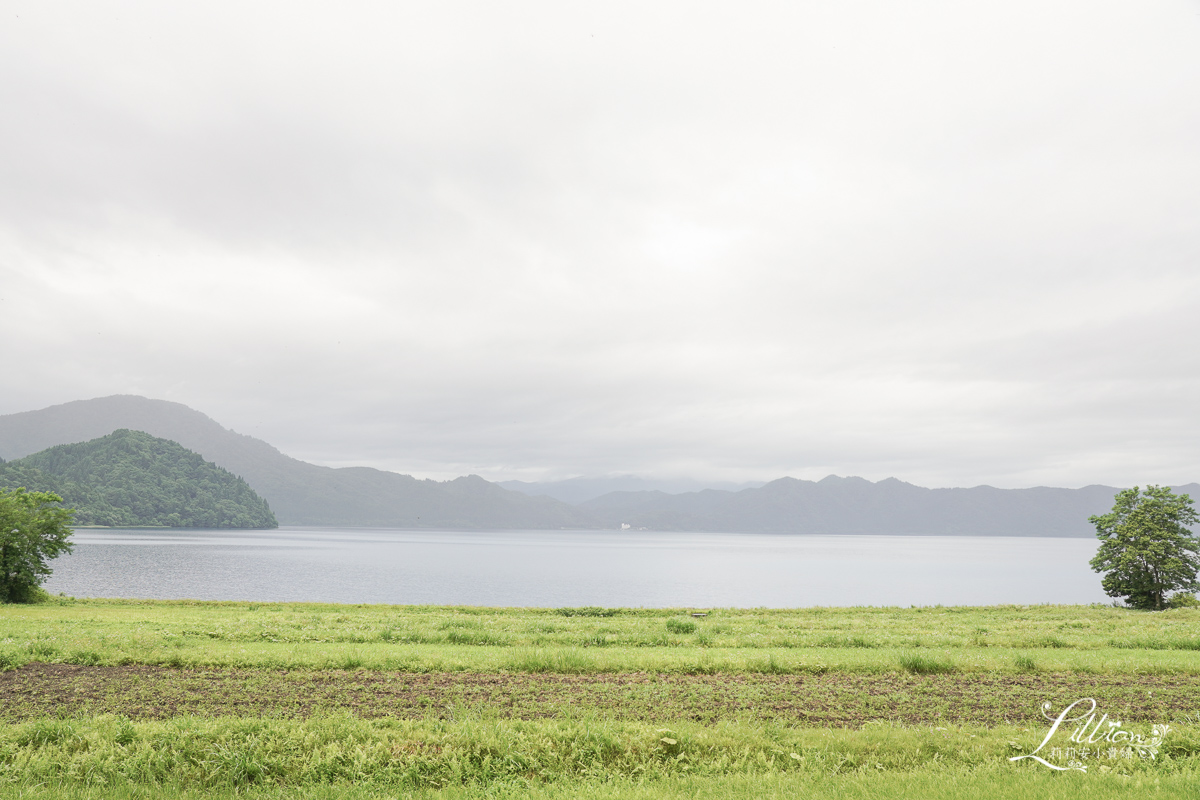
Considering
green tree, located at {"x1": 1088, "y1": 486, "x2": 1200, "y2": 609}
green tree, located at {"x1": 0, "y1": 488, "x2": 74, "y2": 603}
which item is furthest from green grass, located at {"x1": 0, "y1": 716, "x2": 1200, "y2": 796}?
green tree, located at {"x1": 1088, "y1": 486, "x2": 1200, "y2": 609}

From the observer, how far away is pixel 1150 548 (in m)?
46.5

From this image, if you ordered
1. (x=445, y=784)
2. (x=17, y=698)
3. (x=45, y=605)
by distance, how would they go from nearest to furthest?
1. (x=445, y=784)
2. (x=17, y=698)
3. (x=45, y=605)

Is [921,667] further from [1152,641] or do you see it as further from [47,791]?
[47,791]

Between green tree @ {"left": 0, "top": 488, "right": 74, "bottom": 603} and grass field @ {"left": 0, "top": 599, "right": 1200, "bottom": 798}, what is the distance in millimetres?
25989

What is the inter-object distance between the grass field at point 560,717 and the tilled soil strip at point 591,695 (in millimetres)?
78

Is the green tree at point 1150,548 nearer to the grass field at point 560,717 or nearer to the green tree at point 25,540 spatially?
the grass field at point 560,717

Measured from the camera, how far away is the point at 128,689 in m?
13.5

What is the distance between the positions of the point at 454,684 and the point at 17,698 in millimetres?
8524

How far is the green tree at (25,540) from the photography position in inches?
1585

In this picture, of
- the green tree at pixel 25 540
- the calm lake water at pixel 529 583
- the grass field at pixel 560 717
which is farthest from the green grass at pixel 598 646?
the calm lake water at pixel 529 583

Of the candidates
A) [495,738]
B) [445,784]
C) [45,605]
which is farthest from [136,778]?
[45,605]

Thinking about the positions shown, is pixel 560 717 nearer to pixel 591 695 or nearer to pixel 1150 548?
pixel 591 695

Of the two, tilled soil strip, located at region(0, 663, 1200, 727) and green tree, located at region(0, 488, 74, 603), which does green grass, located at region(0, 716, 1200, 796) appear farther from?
green tree, located at region(0, 488, 74, 603)

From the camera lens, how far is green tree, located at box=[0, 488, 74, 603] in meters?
40.2
